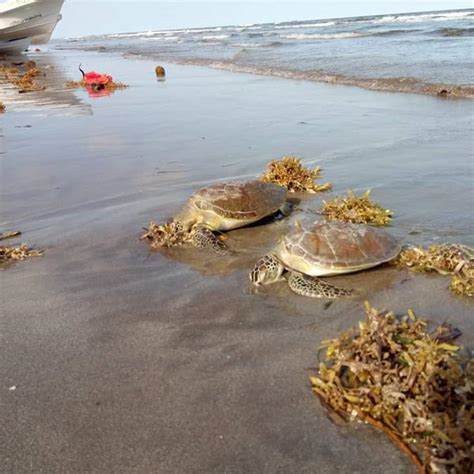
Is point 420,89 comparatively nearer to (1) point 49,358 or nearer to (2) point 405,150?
(2) point 405,150

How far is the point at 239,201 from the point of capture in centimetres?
541

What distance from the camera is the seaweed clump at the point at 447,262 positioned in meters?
3.79

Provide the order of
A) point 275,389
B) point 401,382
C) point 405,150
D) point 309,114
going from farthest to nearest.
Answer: point 309,114, point 405,150, point 275,389, point 401,382

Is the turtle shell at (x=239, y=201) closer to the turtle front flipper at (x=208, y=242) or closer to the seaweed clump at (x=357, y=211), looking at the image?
the turtle front flipper at (x=208, y=242)

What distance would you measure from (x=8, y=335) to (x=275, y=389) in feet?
6.67

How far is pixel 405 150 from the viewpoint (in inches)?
307

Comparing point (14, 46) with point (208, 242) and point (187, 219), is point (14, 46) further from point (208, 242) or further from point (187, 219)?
point (208, 242)

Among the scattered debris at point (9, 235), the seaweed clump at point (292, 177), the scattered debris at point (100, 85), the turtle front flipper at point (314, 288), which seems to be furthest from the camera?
the scattered debris at point (100, 85)

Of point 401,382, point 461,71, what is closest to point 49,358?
point 401,382

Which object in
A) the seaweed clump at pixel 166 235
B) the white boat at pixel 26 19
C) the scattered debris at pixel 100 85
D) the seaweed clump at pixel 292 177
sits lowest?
the scattered debris at pixel 100 85

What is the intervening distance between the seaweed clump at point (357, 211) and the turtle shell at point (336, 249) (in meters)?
0.83

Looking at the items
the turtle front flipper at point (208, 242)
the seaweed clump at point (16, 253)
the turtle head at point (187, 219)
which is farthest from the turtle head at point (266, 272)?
the seaweed clump at point (16, 253)

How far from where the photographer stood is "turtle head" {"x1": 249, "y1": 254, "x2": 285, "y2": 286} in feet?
13.6

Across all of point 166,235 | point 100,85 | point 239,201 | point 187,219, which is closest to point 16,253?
point 166,235
